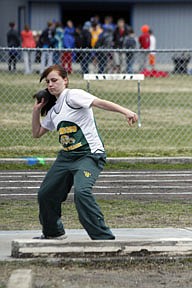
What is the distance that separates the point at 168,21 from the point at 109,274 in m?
34.9

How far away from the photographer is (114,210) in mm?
10602

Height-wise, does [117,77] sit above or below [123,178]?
above

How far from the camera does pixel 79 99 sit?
8062mm

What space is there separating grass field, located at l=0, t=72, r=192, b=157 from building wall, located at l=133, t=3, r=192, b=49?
1987cm

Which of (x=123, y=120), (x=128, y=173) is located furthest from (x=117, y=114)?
(x=128, y=173)

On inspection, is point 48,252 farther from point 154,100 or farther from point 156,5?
point 156,5

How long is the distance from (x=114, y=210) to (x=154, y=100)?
10.6 meters

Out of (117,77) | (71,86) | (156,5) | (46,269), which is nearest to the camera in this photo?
(46,269)

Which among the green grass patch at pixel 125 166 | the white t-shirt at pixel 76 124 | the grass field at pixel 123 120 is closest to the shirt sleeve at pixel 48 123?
the white t-shirt at pixel 76 124

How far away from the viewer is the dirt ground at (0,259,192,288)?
7301 mm

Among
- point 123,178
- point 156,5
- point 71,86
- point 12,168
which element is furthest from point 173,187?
point 156,5

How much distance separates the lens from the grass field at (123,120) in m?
15.3

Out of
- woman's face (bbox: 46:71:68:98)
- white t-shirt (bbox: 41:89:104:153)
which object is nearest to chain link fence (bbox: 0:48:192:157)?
woman's face (bbox: 46:71:68:98)

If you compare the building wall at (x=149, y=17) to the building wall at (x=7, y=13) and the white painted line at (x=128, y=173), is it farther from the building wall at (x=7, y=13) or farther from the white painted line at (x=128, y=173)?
the white painted line at (x=128, y=173)
